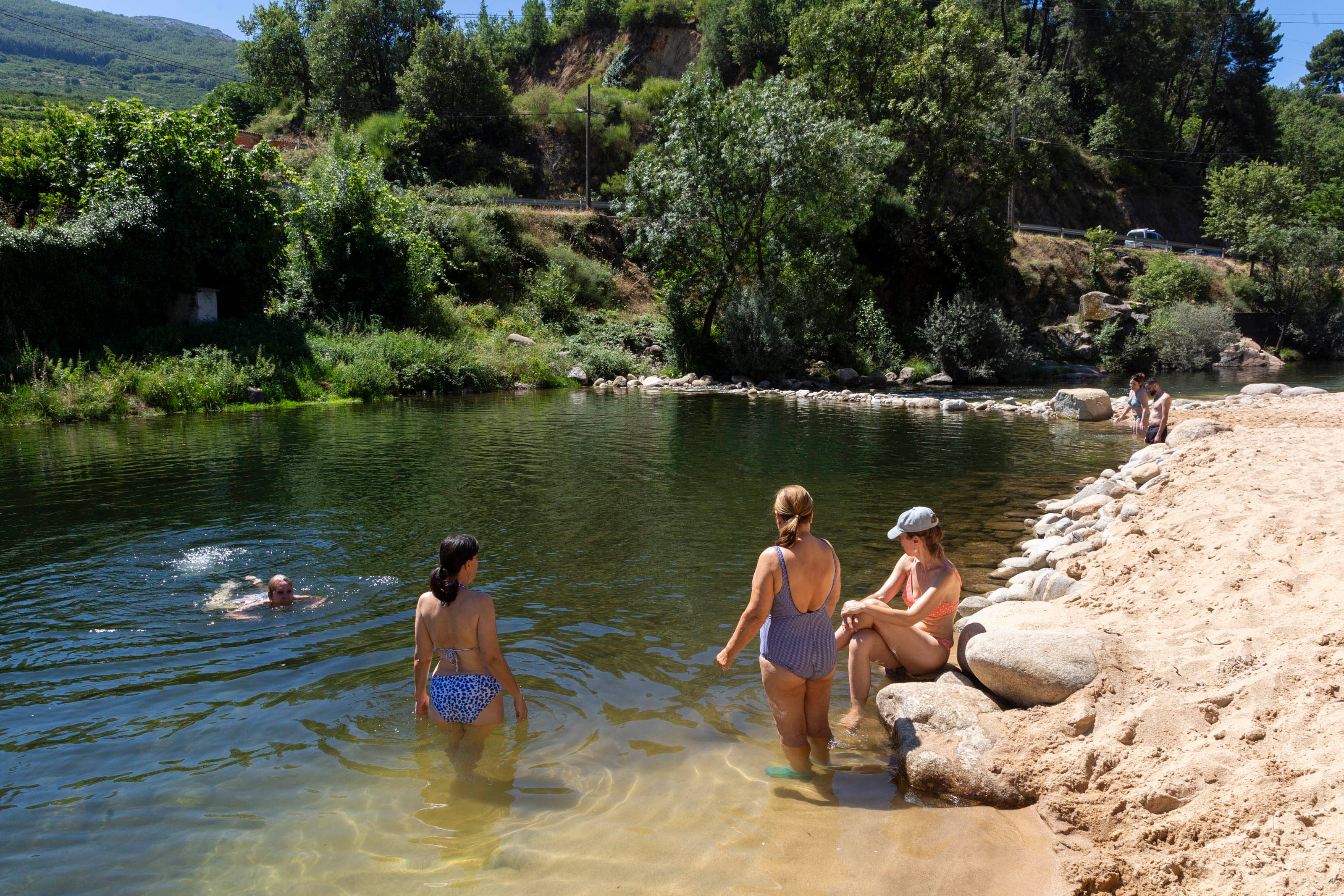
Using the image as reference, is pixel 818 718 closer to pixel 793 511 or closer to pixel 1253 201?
pixel 793 511

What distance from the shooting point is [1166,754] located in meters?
4.58

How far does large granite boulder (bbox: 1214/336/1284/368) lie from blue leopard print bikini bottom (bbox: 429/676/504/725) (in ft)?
159

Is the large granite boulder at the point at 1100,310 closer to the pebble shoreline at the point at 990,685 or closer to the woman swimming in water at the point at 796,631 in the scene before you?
the pebble shoreline at the point at 990,685

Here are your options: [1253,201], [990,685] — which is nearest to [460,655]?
[990,685]

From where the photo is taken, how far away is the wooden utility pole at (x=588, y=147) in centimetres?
4759

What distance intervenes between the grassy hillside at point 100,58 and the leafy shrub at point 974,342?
89.4m

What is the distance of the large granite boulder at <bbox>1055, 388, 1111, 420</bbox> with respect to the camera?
24078 mm

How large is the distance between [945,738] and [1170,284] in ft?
165

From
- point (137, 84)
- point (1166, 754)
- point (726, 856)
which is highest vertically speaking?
point (137, 84)

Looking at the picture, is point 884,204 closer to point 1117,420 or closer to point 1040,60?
point 1117,420

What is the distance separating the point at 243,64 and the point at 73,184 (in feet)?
152

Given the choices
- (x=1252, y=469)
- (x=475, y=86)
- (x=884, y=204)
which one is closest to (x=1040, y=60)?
(x=884, y=204)

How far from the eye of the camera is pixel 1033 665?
18.4 ft

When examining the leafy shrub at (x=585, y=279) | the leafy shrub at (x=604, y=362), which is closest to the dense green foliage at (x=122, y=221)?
the leafy shrub at (x=604, y=362)
